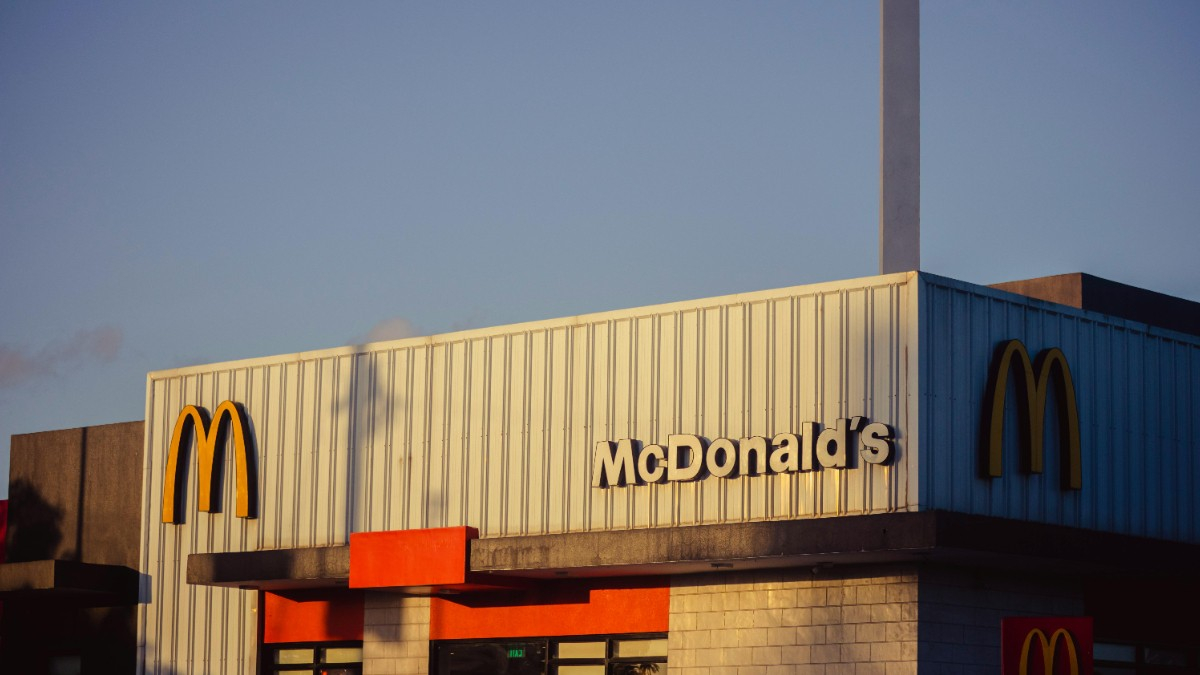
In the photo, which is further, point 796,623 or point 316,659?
point 316,659

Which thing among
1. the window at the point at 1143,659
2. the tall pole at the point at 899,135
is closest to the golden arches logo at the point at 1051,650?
the window at the point at 1143,659

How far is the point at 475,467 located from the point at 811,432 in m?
6.38

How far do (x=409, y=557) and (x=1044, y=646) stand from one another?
978 cm

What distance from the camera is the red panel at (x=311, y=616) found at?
30.7 m

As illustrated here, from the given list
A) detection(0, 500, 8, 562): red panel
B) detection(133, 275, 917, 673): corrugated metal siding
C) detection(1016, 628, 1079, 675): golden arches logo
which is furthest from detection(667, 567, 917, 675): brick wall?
detection(0, 500, 8, 562): red panel

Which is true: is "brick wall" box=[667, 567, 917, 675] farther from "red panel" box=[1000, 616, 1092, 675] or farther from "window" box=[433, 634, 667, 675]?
"red panel" box=[1000, 616, 1092, 675]

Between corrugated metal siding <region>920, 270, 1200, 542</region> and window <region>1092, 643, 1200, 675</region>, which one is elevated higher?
corrugated metal siding <region>920, 270, 1200, 542</region>

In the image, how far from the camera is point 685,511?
25766 millimetres

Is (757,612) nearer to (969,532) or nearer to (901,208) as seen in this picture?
(969,532)

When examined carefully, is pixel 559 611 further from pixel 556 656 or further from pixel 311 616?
pixel 311 616

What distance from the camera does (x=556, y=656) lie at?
92.6 ft

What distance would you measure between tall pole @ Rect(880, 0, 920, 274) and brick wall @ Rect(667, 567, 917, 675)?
24.7 ft

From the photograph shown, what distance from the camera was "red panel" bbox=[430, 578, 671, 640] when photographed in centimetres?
2705

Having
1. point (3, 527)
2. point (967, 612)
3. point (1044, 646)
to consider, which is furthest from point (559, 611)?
point (3, 527)
